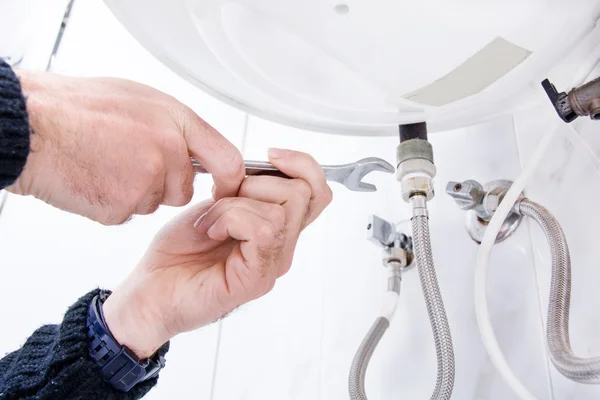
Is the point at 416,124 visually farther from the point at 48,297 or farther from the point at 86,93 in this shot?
the point at 48,297

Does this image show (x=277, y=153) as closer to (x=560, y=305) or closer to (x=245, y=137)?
(x=560, y=305)

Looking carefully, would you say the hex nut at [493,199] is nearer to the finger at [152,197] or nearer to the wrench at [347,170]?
the wrench at [347,170]

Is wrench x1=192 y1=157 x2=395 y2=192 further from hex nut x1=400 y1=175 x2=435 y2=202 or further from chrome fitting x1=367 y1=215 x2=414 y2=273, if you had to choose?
chrome fitting x1=367 y1=215 x2=414 y2=273

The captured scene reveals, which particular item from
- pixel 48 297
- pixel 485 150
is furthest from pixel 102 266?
pixel 485 150

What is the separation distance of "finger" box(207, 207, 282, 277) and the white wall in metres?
0.27

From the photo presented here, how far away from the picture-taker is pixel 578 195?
0.52m

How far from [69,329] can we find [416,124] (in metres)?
0.43

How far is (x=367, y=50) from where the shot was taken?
412mm

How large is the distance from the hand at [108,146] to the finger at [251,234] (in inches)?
1.8

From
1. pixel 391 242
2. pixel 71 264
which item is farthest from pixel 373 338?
pixel 71 264

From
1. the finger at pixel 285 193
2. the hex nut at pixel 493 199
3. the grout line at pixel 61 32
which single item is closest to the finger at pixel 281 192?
Answer: the finger at pixel 285 193

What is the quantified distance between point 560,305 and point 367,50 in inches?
11.3

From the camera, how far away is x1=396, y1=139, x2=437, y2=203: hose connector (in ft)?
1.77

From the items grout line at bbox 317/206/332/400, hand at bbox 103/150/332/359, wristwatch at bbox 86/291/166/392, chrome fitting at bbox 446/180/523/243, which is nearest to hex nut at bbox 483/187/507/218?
chrome fitting at bbox 446/180/523/243
